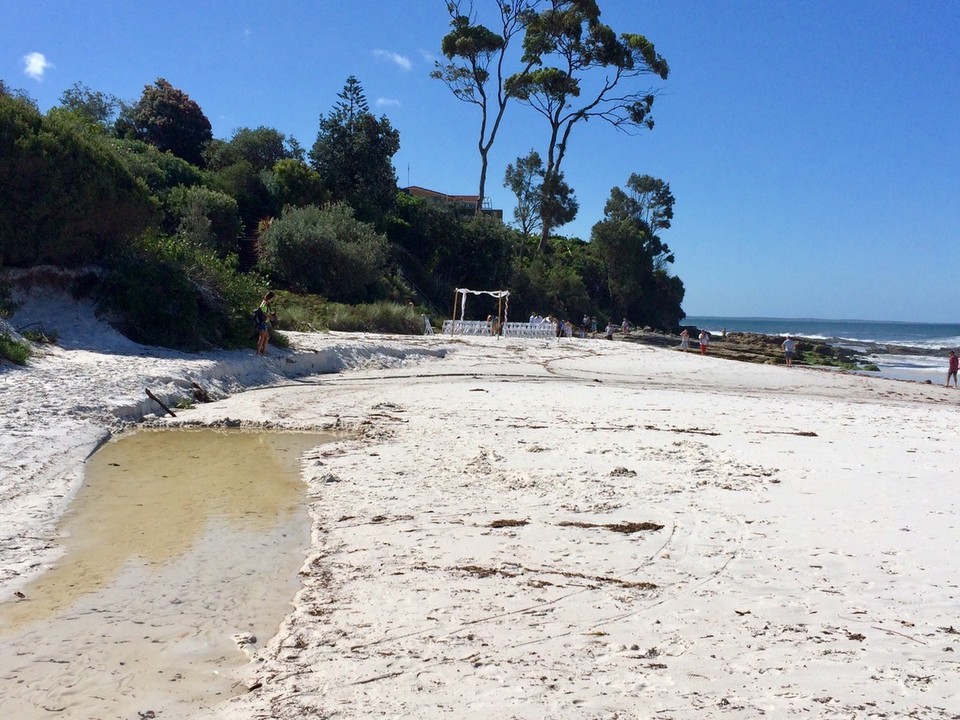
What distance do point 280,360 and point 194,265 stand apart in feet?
11.6

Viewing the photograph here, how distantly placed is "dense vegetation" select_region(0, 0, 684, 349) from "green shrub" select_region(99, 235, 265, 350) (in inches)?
1.6

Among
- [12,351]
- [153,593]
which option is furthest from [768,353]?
[153,593]

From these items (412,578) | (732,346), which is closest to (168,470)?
(412,578)

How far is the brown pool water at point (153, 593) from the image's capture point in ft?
12.1

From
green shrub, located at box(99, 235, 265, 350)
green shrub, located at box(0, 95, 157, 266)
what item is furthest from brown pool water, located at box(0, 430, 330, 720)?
green shrub, located at box(0, 95, 157, 266)

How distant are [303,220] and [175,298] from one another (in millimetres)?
15625

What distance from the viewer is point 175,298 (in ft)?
54.0

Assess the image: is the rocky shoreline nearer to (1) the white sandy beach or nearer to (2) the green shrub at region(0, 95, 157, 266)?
(1) the white sandy beach

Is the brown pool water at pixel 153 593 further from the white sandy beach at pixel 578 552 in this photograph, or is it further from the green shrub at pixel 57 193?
the green shrub at pixel 57 193

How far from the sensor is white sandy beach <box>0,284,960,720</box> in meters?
3.63

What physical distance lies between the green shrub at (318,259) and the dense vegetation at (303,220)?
0.06 meters

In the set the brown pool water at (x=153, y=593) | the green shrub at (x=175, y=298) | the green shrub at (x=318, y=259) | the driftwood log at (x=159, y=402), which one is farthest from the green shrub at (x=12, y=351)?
the green shrub at (x=318, y=259)

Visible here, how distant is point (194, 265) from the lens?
17891 millimetres

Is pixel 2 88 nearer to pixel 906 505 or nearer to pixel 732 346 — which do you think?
pixel 906 505
